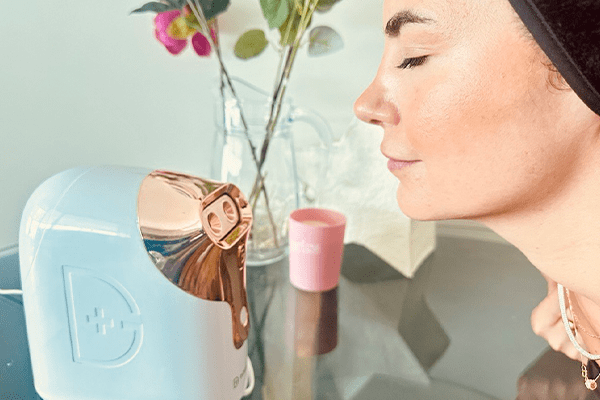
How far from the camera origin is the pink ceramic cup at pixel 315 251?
640mm

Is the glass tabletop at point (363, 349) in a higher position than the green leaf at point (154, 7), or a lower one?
lower

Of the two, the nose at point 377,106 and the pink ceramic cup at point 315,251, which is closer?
the nose at point 377,106

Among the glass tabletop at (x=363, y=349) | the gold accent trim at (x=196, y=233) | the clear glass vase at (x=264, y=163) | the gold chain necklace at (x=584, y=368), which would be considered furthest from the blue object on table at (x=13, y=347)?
the gold chain necklace at (x=584, y=368)

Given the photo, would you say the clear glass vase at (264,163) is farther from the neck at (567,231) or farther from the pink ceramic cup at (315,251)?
the neck at (567,231)

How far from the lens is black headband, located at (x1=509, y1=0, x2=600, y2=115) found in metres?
0.30

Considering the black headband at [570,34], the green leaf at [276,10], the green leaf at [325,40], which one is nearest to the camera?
the black headband at [570,34]

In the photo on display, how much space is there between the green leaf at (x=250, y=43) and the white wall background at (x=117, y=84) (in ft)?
0.61

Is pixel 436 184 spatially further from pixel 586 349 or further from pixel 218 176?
pixel 218 176

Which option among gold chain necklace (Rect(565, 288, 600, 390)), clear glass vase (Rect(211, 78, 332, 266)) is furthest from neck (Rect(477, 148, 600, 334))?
clear glass vase (Rect(211, 78, 332, 266))

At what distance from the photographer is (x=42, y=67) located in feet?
2.39

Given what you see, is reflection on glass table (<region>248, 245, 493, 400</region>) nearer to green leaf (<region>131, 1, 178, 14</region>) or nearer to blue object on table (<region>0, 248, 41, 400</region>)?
blue object on table (<region>0, 248, 41, 400</region>)

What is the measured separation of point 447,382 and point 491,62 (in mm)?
320

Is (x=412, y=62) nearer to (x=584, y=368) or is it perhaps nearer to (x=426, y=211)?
(x=426, y=211)

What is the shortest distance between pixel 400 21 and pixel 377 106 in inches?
2.7
